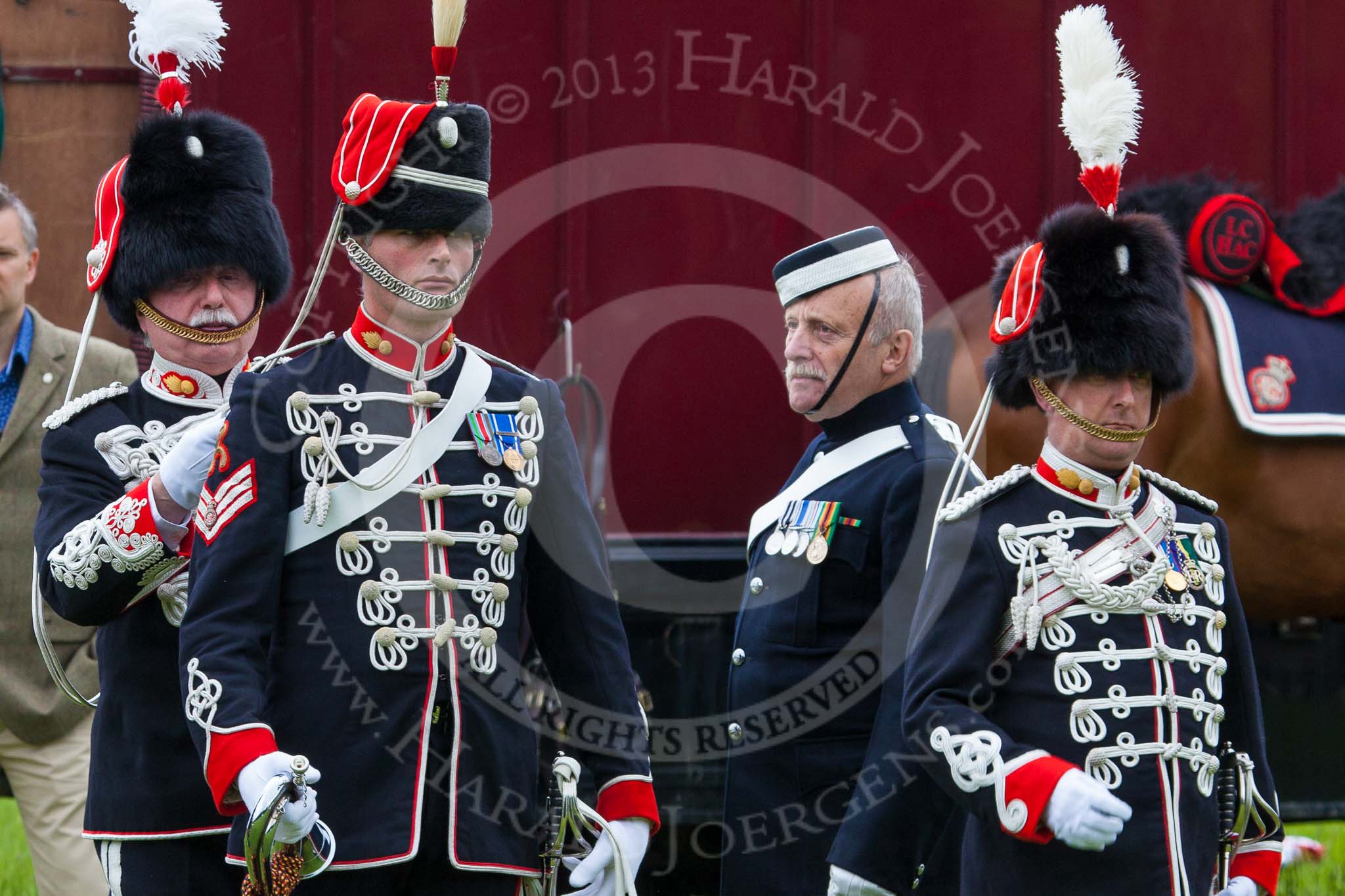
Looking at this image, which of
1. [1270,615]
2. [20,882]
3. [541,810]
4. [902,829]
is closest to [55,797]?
[20,882]

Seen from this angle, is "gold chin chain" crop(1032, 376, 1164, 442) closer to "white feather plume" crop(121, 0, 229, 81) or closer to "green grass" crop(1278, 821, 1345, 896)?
"white feather plume" crop(121, 0, 229, 81)

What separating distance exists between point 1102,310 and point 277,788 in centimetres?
143

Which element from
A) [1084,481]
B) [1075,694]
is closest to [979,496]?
[1084,481]

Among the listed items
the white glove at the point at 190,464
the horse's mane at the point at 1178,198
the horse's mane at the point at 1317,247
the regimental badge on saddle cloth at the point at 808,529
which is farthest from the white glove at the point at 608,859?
the horse's mane at the point at 1317,247

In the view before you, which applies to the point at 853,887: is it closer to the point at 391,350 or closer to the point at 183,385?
the point at 391,350

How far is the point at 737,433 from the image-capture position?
186 inches

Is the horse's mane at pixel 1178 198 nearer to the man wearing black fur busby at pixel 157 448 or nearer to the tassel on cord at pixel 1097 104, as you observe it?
the tassel on cord at pixel 1097 104

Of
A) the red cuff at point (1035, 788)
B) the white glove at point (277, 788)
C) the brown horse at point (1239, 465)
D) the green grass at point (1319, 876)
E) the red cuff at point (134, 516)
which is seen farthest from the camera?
the green grass at point (1319, 876)

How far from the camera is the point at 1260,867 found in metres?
2.62

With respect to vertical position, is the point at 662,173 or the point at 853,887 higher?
the point at 662,173

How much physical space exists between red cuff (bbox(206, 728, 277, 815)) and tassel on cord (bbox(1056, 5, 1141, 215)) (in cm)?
153

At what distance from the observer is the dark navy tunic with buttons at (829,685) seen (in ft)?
9.32

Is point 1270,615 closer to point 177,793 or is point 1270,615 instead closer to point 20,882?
point 177,793

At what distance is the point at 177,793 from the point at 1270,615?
3216mm
